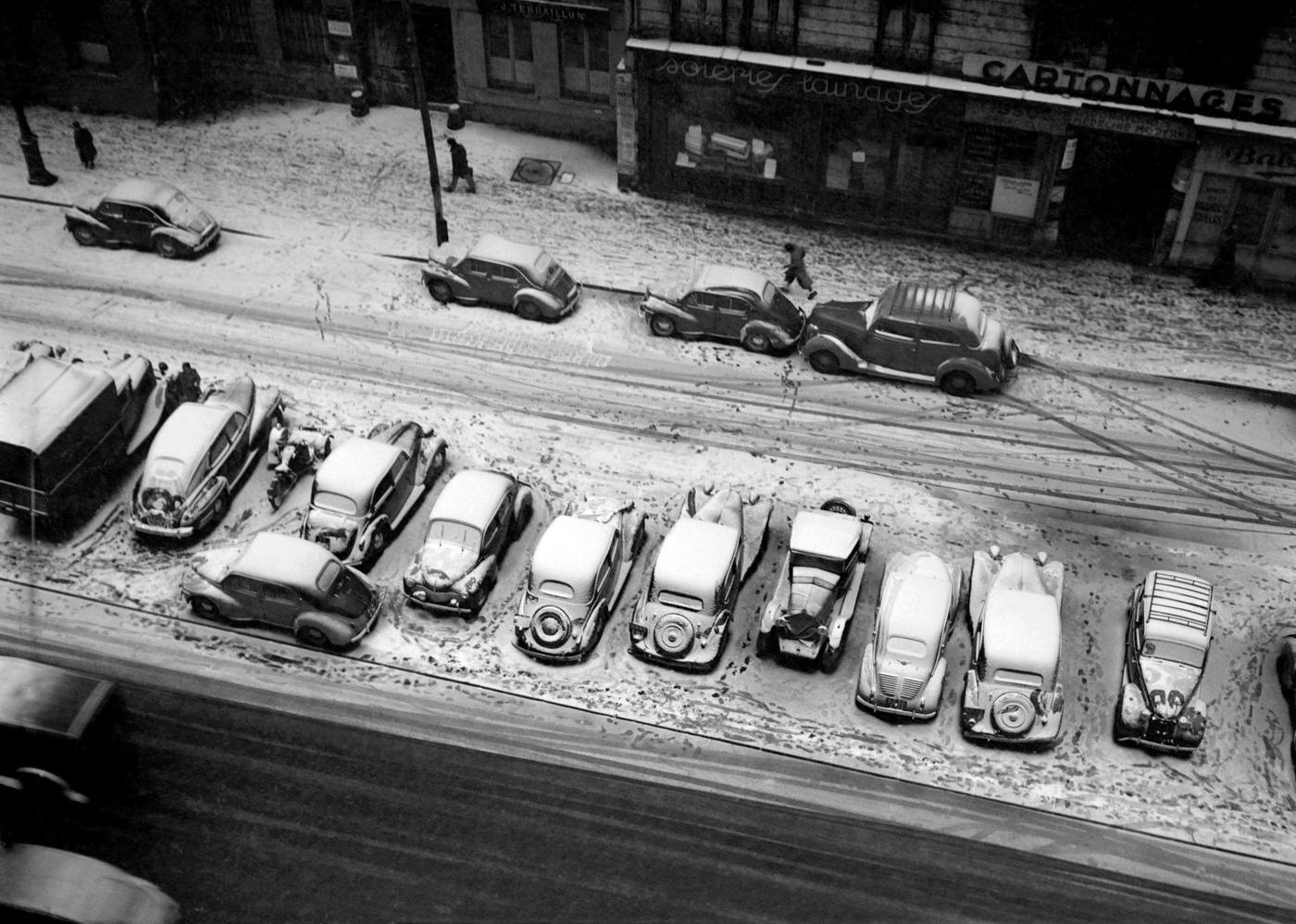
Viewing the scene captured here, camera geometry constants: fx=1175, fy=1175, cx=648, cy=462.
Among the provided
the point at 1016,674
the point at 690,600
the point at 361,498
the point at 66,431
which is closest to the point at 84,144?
the point at 66,431

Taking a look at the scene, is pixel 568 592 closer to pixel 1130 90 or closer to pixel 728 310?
pixel 728 310

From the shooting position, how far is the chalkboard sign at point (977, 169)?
1067 inches

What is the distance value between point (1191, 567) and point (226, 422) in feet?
56.5

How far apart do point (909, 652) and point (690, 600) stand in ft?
11.3

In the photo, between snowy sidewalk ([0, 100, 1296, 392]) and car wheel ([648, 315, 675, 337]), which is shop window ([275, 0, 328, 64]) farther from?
car wheel ([648, 315, 675, 337])

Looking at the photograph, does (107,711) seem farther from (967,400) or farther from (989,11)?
(989,11)

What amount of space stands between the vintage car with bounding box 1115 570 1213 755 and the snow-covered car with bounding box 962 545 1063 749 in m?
1.10

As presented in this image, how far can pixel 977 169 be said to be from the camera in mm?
27594

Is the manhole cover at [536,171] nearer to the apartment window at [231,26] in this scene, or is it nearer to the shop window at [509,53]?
A: the shop window at [509,53]

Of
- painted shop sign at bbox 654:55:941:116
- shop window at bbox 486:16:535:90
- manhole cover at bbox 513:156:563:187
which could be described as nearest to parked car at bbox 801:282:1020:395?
painted shop sign at bbox 654:55:941:116

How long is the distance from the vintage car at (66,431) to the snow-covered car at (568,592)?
327 inches

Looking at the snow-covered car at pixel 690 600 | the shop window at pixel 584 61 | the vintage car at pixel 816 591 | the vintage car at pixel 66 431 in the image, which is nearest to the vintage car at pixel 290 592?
the vintage car at pixel 66 431

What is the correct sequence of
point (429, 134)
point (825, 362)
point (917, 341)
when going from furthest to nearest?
1. point (429, 134)
2. point (825, 362)
3. point (917, 341)

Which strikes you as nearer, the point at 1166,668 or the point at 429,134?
the point at 1166,668
